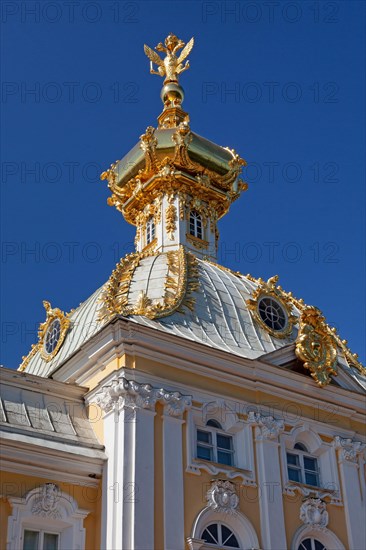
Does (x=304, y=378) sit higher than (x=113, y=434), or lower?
higher

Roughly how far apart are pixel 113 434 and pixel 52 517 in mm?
2074

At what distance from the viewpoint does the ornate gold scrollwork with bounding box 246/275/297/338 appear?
22825 mm

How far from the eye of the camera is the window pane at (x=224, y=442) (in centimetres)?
1941

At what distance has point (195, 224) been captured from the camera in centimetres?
2888

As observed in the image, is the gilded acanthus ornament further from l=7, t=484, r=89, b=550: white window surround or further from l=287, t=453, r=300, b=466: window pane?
l=7, t=484, r=89, b=550: white window surround

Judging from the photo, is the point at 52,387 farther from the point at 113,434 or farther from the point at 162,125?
the point at 162,125

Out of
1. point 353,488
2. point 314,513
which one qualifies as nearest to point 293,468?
point 314,513

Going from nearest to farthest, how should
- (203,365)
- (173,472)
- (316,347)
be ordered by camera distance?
1. (173,472)
2. (203,365)
3. (316,347)

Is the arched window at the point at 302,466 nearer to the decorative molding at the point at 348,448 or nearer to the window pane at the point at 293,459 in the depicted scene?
the window pane at the point at 293,459

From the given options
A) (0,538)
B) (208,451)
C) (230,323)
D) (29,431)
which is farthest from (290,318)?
(0,538)

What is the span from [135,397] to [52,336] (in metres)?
6.05

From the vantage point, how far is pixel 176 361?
19.3 meters

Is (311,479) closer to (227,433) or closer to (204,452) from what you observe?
(227,433)

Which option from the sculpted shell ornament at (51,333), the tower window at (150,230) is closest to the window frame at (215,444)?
the sculpted shell ornament at (51,333)
